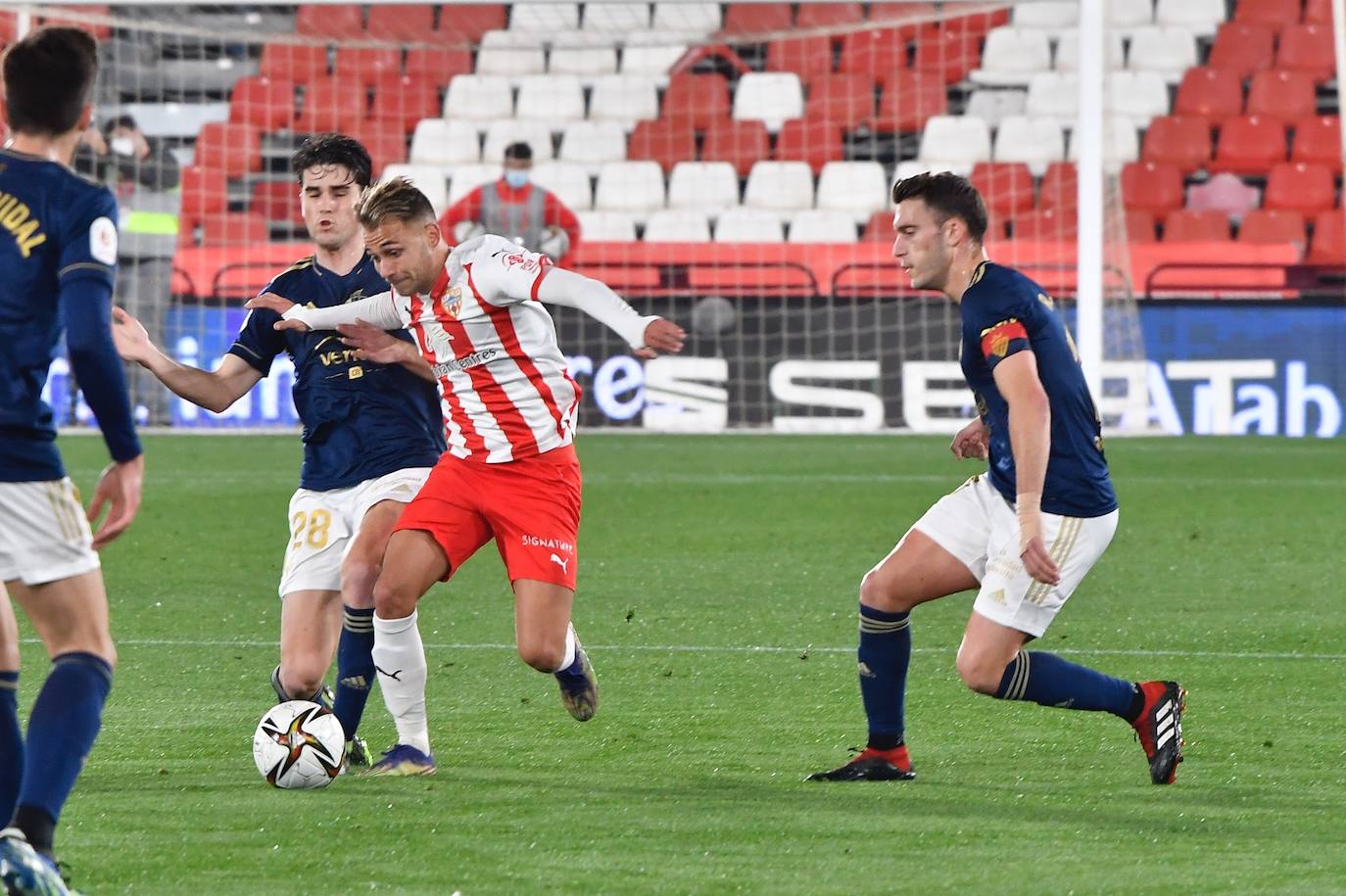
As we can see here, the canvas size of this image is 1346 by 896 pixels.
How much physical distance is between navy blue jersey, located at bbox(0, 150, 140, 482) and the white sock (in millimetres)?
1651

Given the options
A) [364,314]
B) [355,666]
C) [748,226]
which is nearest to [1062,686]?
[355,666]

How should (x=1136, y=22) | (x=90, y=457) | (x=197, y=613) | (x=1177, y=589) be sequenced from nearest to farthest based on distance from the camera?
(x=197, y=613) < (x=1177, y=589) < (x=90, y=457) < (x=1136, y=22)

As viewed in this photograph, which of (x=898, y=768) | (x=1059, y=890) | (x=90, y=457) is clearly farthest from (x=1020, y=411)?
(x=90, y=457)

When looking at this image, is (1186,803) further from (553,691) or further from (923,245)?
(553,691)

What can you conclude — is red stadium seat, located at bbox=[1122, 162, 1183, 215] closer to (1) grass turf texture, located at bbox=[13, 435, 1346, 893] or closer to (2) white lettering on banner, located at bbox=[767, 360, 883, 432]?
(2) white lettering on banner, located at bbox=[767, 360, 883, 432]

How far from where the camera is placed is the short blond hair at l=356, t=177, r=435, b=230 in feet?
17.8

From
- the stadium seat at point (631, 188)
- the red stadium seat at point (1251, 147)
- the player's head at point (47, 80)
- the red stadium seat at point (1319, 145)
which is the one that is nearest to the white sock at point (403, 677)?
the player's head at point (47, 80)

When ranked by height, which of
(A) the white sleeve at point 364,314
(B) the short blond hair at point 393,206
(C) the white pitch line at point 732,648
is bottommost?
(C) the white pitch line at point 732,648

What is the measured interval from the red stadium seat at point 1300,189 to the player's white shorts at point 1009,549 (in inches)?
632

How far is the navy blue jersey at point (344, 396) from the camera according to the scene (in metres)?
5.83

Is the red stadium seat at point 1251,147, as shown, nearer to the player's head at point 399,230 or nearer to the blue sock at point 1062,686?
the blue sock at point 1062,686

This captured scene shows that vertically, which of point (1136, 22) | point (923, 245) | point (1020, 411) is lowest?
point (1020, 411)

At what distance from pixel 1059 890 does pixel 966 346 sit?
1.65m

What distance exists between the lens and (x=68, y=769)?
379cm
